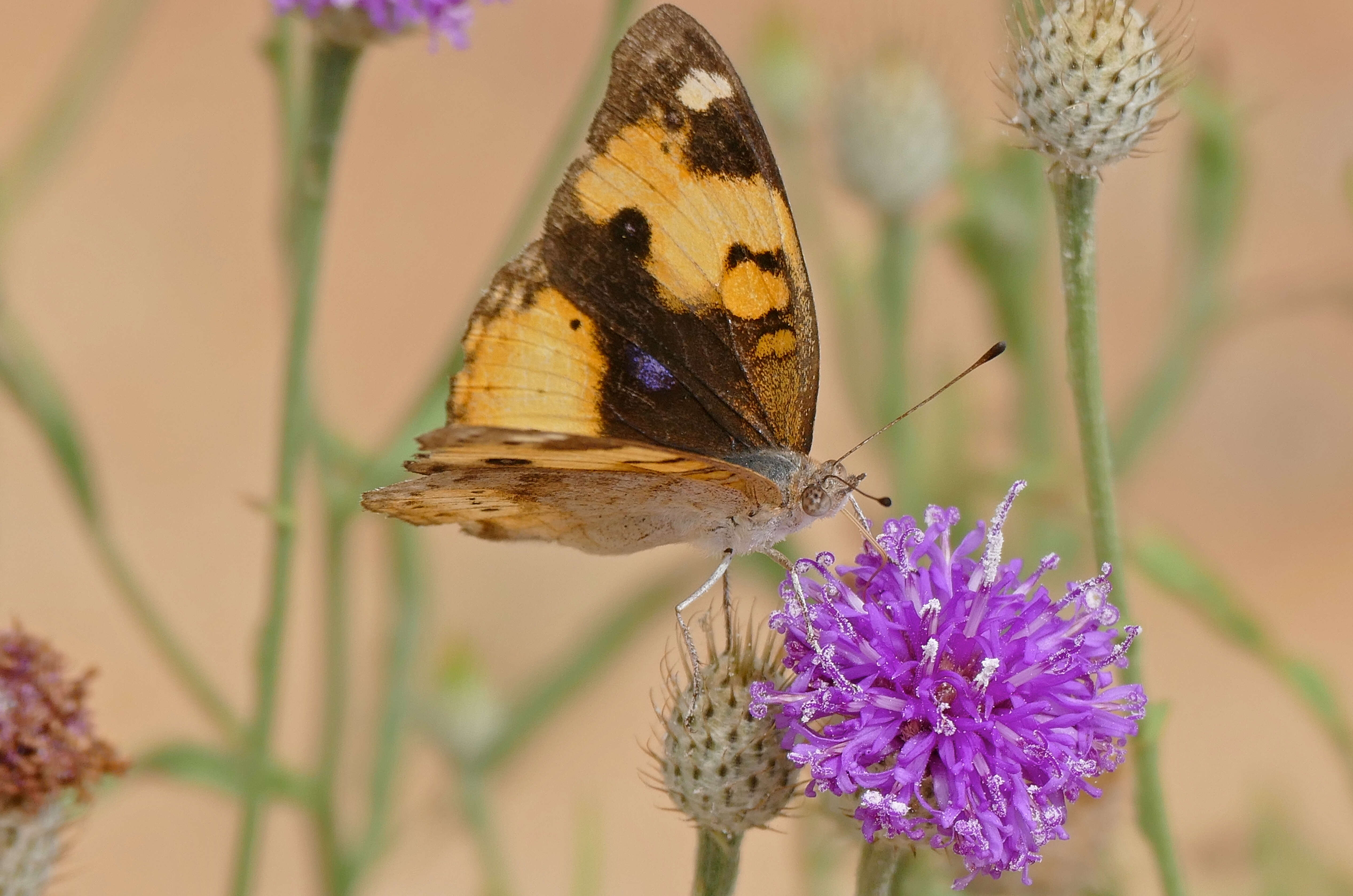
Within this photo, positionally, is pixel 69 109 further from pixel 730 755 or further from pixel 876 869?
pixel 876 869

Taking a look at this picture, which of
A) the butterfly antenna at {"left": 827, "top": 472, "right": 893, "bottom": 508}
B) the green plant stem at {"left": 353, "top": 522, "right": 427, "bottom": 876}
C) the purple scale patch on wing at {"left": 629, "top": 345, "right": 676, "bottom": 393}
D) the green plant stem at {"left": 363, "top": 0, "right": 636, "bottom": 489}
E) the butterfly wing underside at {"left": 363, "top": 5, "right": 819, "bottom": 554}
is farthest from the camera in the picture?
the green plant stem at {"left": 353, "top": 522, "right": 427, "bottom": 876}

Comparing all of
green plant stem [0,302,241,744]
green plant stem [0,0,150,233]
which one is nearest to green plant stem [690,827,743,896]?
green plant stem [0,302,241,744]

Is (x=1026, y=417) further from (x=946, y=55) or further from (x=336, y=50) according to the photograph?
(x=336, y=50)

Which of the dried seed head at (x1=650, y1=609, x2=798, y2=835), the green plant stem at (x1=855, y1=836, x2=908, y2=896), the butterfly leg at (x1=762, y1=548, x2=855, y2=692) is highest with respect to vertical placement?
the butterfly leg at (x1=762, y1=548, x2=855, y2=692)

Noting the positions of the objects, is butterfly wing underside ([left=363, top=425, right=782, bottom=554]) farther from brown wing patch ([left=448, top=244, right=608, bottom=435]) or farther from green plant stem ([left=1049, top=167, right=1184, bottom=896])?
green plant stem ([left=1049, top=167, right=1184, bottom=896])

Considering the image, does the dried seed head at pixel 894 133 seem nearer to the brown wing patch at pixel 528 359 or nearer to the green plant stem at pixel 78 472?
the brown wing patch at pixel 528 359

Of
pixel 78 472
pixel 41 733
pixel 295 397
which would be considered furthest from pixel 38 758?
pixel 78 472

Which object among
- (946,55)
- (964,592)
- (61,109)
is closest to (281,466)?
(964,592)
